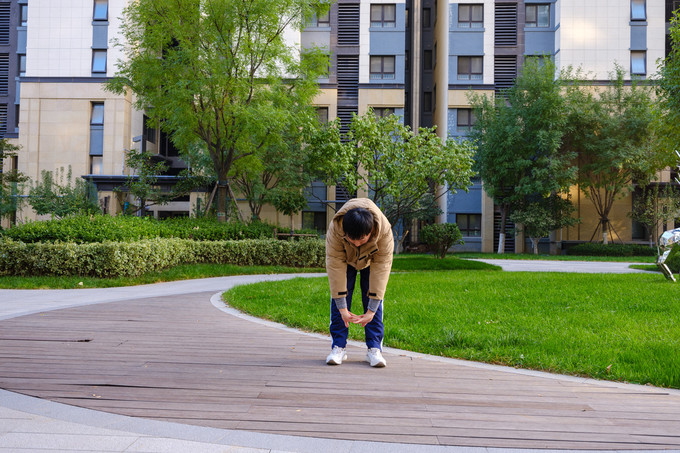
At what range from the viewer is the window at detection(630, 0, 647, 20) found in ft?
108

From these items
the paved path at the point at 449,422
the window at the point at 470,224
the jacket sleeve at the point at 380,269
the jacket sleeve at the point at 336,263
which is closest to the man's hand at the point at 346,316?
the jacket sleeve at the point at 336,263

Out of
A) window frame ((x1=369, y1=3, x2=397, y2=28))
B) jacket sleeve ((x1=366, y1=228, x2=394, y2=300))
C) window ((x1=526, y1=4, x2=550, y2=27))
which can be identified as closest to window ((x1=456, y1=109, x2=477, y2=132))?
window ((x1=526, y1=4, x2=550, y2=27))

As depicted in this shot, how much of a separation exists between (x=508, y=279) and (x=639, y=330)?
5651 millimetres

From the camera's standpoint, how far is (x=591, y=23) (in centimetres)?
3306

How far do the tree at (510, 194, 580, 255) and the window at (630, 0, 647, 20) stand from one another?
12.3 m

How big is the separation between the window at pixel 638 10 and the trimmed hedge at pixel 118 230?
28.7 m

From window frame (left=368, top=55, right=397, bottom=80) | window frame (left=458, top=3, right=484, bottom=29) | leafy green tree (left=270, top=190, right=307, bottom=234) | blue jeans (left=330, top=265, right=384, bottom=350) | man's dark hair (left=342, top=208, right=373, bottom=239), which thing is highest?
window frame (left=458, top=3, right=484, bottom=29)

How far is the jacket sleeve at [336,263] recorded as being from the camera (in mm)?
4449

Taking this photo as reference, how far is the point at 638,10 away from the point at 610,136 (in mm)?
9446

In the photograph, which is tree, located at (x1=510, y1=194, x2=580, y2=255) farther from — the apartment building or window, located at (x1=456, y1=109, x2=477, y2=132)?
window, located at (x1=456, y1=109, x2=477, y2=132)

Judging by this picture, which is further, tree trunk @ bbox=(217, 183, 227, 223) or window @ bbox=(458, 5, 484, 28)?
window @ bbox=(458, 5, 484, 28)

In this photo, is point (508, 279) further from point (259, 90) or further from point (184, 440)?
point (259, 90)

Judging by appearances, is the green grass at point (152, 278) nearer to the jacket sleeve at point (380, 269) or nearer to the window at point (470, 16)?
the jacket sleeve at point (380, 269)

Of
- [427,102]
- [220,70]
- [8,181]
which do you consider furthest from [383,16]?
[8,181]
